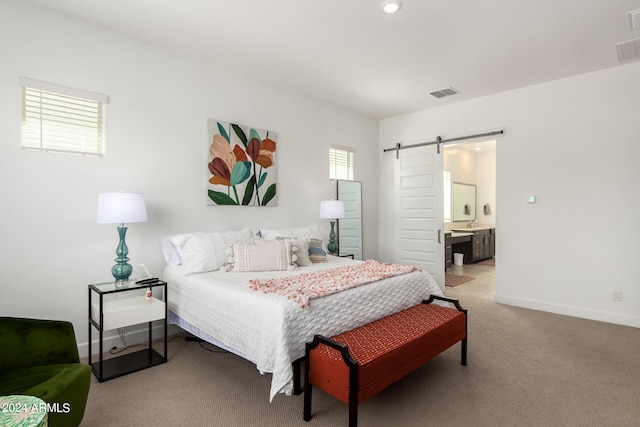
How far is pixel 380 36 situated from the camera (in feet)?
10.2

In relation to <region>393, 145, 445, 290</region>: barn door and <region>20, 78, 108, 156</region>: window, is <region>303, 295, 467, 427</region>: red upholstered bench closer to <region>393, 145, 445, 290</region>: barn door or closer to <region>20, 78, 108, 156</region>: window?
<region>20, 78, 108, 156</region>: window

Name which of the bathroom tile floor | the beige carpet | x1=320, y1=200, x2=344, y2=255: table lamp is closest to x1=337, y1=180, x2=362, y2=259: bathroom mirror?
x1=320, y1=200, x2=344, y2=255: table lamp

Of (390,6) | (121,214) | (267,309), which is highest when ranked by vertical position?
(390,6)

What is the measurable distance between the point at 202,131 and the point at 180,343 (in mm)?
2114

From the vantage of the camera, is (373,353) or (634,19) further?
(634,19)

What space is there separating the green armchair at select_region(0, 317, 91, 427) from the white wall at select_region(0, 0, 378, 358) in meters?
0.96

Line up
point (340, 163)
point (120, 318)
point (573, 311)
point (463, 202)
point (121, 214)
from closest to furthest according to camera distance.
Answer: point (120, 318), point (121, 214), point (573, 311), point (340, 163), point (463, 202)

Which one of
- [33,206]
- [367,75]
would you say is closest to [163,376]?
[33,206]

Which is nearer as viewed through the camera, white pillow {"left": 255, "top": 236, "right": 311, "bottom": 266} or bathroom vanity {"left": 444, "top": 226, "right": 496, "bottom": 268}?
white pillow {"left": 255, "top": 236, "right": 311, "bottom": 266}

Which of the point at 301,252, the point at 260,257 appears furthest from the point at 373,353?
the point at 301,252

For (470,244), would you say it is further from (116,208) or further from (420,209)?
(116,208)

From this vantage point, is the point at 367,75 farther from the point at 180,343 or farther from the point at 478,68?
the point at 180,343

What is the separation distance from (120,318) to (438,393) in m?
2.33

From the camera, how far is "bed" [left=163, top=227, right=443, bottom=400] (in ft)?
6.70
